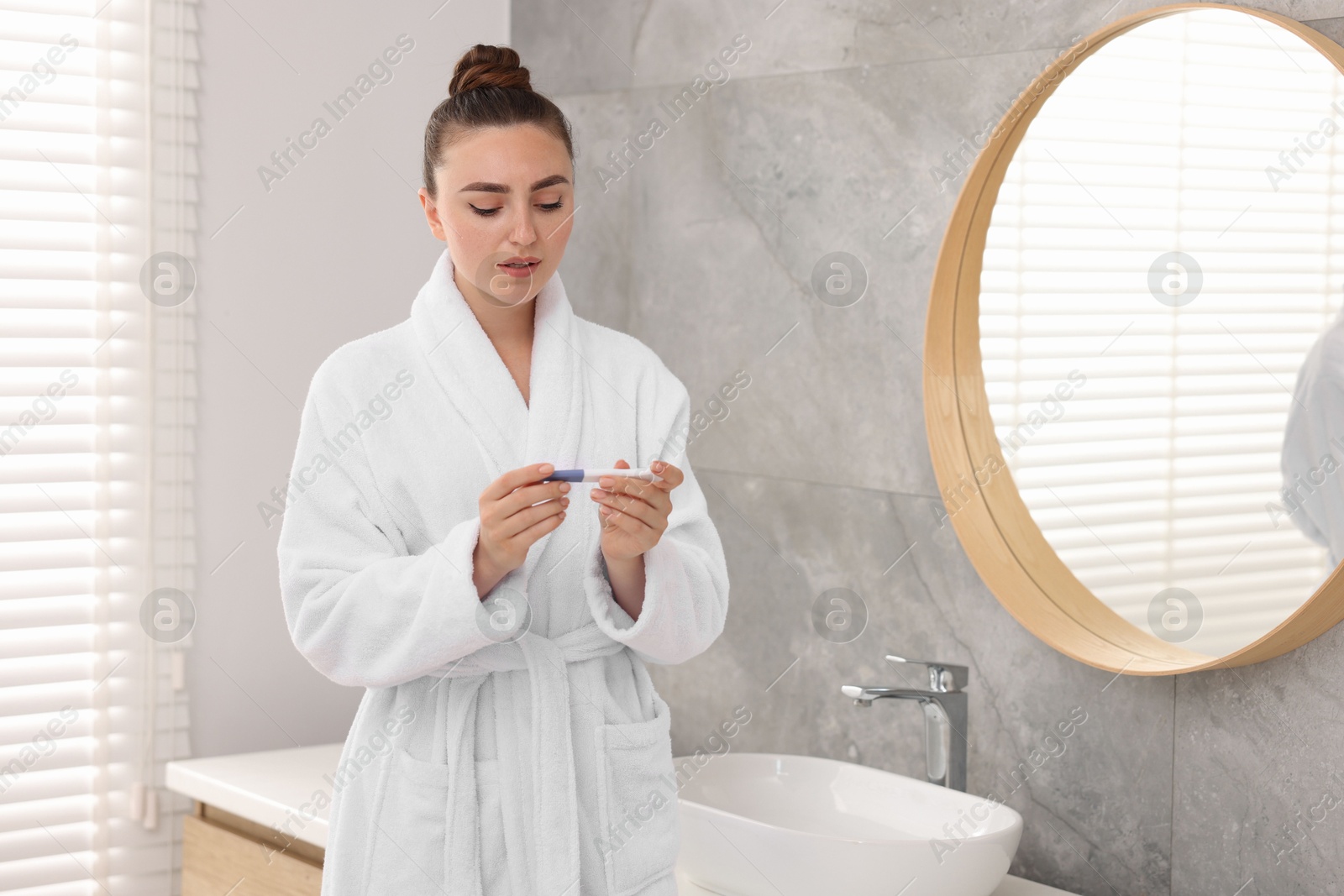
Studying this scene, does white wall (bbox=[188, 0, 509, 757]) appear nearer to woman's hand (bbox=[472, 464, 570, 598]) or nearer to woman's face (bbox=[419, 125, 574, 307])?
woman's face (bbox=[419, 125, 574, 307])

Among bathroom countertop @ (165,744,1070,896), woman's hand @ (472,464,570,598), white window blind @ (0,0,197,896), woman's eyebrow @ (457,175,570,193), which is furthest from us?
white window blind @ (0,0,197,896)

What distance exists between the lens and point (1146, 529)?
4.68 feet

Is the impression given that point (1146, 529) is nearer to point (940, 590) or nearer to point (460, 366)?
point (940, 590)

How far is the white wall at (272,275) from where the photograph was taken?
6.63 ft

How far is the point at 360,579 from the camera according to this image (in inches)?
43.3

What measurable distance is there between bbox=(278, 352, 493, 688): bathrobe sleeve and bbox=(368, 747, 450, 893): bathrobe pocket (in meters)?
0.09

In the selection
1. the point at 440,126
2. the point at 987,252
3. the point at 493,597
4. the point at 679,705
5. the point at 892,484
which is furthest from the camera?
the point at 679,705

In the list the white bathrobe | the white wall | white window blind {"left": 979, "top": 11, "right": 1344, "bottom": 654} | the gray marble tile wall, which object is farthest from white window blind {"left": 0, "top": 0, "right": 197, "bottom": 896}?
white window blind {"left": 979, "top": 11, "right": 1344, "bottom": 654}

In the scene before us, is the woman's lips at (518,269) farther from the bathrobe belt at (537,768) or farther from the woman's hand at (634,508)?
the bathrobe belt at (537,768)

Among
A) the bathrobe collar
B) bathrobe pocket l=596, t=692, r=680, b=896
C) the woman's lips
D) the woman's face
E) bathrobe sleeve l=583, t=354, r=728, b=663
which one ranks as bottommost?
bathrobe pocket l=596, t=692, r=680, b=896

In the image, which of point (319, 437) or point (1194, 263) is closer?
point (319, 437)

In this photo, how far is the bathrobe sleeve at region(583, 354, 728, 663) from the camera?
44.1 inches

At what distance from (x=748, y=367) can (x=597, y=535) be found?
849 mm

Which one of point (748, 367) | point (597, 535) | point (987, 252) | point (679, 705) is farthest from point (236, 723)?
point (987, 252)
